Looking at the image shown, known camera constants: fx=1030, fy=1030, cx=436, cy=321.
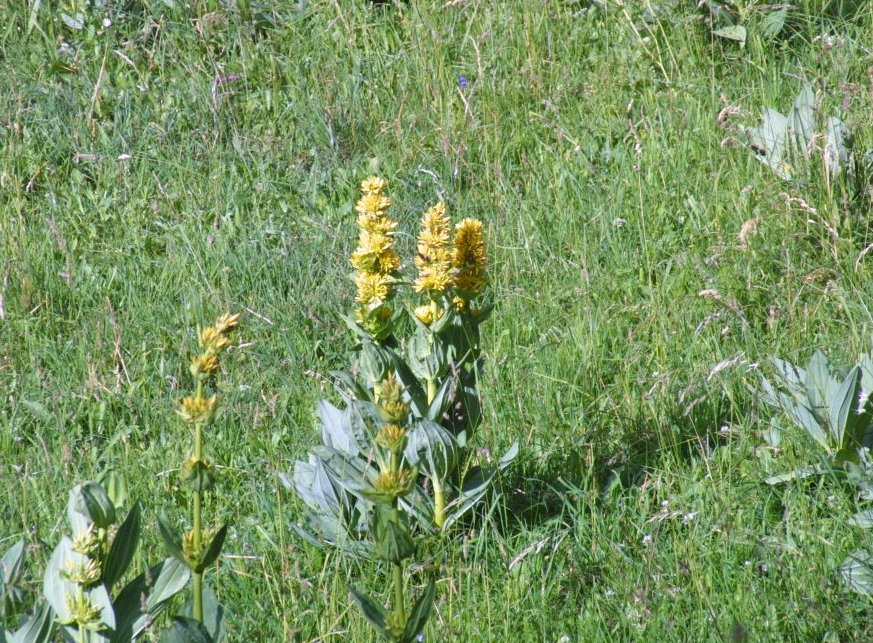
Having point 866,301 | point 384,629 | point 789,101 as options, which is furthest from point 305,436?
point 789,101

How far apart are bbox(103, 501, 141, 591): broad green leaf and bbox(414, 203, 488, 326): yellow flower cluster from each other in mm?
999

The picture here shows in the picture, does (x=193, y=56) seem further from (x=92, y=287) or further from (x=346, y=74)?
(x=92, y=287)

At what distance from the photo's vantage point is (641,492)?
106 inches

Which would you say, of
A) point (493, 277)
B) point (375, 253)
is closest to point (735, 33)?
point (493, 277)

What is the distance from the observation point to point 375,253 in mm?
2453

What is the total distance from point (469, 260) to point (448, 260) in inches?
2.2

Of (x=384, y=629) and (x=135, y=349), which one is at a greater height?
(x=384, y=629)

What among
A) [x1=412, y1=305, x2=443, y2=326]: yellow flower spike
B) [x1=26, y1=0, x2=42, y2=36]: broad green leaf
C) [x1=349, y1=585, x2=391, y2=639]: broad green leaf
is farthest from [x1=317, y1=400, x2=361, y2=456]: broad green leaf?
[x1=26, y1=0, x2=42, y2=36]: broad green leaf

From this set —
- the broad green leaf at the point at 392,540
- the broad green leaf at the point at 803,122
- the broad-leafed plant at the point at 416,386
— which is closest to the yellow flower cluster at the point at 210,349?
the broad green leaf at the point at 392,540

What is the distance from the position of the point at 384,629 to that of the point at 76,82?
3782mm

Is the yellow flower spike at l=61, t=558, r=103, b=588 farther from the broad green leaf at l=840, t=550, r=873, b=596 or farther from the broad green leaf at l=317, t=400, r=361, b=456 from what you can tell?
the broad green leaf at l=840, t=550, r=873, b=596

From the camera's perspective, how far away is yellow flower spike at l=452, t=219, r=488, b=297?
98.8 inches

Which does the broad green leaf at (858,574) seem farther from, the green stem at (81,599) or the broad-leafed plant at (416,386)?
the green stem at (81,599)

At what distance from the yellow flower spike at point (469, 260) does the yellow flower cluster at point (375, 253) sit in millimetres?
154
